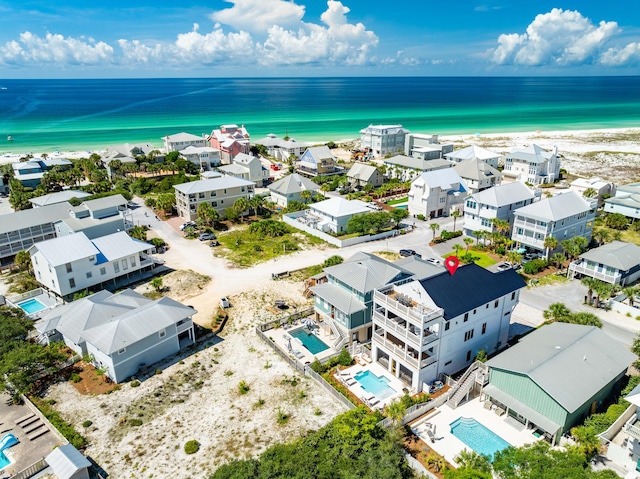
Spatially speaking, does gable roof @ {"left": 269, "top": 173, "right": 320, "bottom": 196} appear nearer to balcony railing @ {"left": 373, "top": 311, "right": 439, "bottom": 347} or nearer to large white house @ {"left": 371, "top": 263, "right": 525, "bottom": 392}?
large white house @ {"left": 371, "top": 263, "right": 525, "bottom": 392}

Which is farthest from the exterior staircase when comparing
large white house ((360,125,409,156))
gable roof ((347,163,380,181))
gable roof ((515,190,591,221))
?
large white house ((360,125,409,156))

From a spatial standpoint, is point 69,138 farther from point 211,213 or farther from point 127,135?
point 211,213

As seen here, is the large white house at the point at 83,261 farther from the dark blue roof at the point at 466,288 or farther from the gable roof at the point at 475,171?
the gable roof at the point at 475,171

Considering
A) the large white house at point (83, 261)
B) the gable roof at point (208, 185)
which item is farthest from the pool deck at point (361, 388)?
the gable roof at point (208, 185)

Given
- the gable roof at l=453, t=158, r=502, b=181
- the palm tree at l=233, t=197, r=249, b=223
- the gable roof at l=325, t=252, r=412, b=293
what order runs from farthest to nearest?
the gable roof at l=453, t=158, r=502, b=181 → the palm tree at l=233, t=197, r=249, b=223 → the gable roof at l=325, t=252, r=412, b=293

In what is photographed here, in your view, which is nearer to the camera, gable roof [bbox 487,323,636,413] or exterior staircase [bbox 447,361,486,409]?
gable roof [bbox 487,323,636,413]

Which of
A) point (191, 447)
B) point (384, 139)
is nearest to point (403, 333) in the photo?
point (191, 447)
